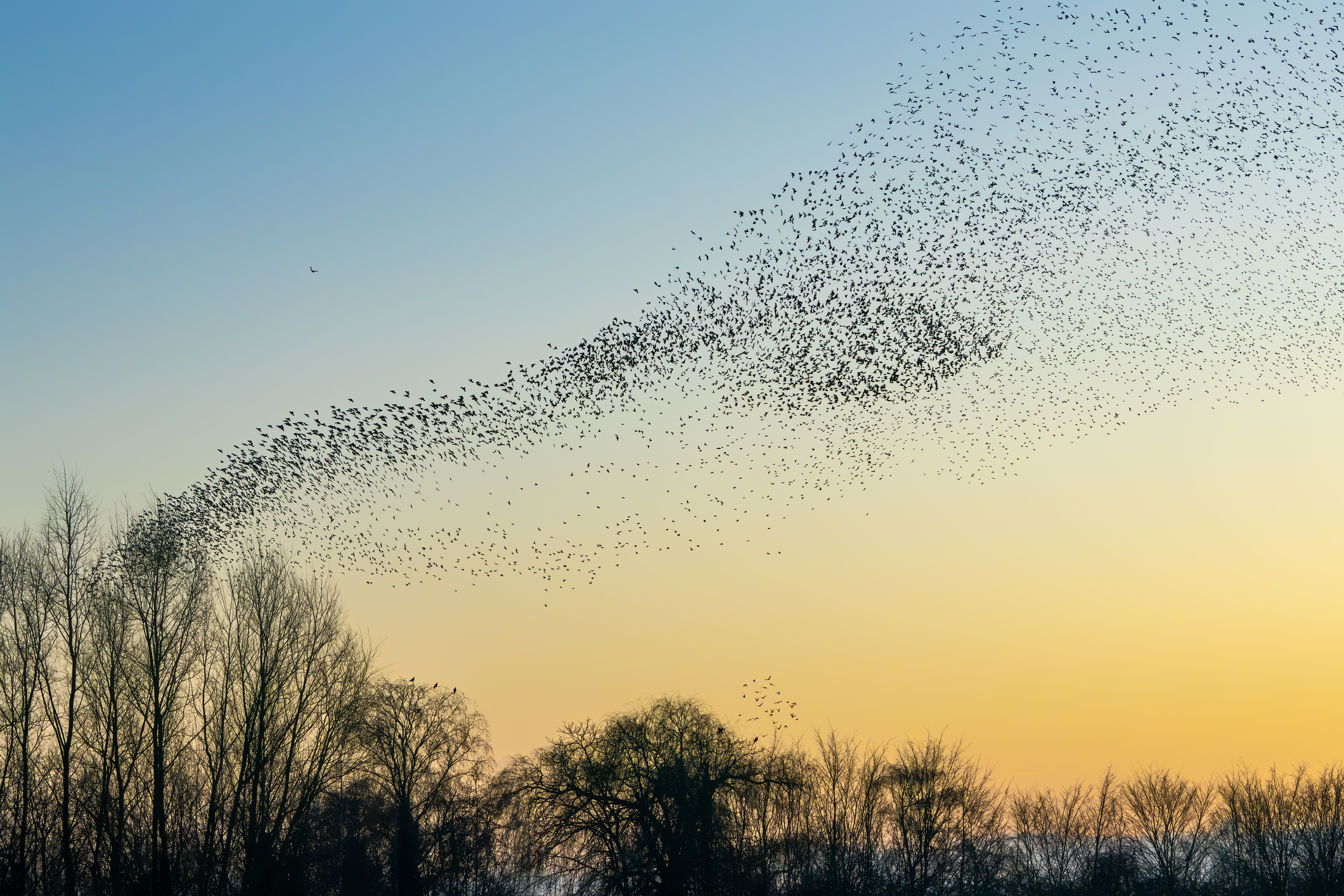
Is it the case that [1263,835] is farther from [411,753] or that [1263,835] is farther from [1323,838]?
[411,753]

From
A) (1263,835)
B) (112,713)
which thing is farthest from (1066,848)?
(112,713)

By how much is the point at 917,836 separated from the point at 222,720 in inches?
1497

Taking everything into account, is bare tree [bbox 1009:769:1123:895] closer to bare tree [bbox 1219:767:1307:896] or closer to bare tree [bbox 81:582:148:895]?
bare tree [bbox 1219:767:1307:896]

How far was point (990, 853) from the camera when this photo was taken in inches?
2430

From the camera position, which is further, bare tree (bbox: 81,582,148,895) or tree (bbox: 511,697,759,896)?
tree (bbox: 511,697,759,896)

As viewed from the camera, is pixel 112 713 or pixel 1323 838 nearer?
pixel 112 713

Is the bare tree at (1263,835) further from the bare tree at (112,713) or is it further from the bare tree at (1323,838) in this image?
the bare tree at (112,713)

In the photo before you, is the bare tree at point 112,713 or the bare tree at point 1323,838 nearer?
the bare tree at point 112,713

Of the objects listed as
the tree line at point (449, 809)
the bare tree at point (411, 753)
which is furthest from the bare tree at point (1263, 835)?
the bare tree at point (411, 753)

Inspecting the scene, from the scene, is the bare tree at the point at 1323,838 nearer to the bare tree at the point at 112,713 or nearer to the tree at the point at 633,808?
the tree at the point at 633,808

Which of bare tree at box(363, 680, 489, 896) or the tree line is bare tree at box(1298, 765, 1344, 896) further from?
bare tree at box(363, 680, 489, 896)

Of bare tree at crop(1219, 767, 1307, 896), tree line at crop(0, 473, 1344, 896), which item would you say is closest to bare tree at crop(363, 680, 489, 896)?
tree line at crop(0, 473, 1344, 896)

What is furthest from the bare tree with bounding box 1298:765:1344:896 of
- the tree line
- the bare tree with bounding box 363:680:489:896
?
the bare tree with bounding box 363:680:489:896

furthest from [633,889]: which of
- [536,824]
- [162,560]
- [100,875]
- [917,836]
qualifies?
[162,560]
